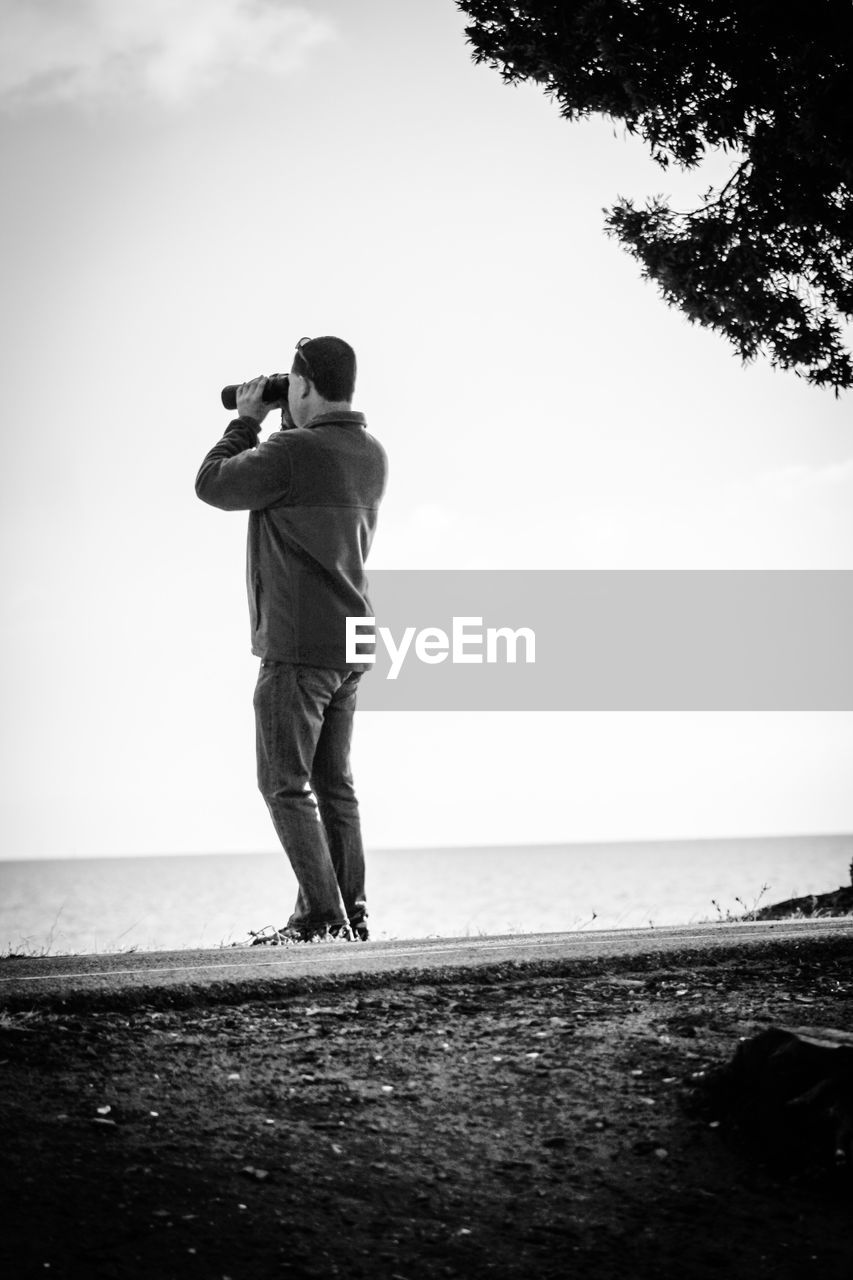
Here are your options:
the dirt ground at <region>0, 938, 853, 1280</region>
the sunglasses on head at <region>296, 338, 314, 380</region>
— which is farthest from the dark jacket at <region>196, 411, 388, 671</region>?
the dirt ground at <region>0, 938, 853, 1280</region>

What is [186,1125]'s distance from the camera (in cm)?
294

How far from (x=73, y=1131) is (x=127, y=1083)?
269 mm

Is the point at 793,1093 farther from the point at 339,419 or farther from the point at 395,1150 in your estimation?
the point at 339,419

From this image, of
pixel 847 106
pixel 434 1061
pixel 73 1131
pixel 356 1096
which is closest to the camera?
pixel 73 1131

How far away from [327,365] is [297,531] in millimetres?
826

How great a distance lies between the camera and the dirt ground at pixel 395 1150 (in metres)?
2.58

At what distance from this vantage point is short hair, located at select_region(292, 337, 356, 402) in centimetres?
590

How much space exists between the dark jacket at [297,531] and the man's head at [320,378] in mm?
139

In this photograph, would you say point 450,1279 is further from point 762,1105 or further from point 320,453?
point 320,453

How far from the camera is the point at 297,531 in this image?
225 inches

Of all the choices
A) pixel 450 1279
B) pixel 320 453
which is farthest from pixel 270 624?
pixel 450 1279

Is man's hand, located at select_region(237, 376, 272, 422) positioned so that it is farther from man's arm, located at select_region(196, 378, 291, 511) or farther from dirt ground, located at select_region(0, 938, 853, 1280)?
dirt ground, located at select_region(0, 938, 853, 1280)

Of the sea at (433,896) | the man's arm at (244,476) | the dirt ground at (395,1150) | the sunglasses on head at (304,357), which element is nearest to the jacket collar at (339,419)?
the sunglasses on head at (304,357)

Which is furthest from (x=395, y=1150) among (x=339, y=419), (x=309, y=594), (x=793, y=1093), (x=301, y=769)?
(x=339, y=419)
